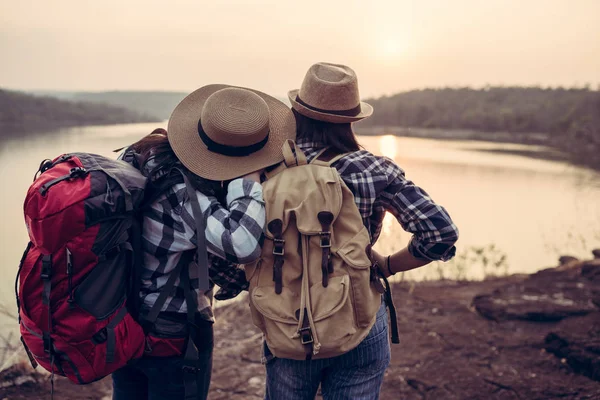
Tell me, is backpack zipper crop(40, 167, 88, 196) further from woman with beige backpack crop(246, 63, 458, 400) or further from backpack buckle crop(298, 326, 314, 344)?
backpack buckle crop(298, 326, 314, 344)

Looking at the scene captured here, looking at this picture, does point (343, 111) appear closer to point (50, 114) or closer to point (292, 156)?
point (292, 156)

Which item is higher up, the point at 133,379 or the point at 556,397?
the point at 133,379

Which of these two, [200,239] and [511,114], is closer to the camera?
[200,239]

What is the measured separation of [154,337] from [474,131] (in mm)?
31834

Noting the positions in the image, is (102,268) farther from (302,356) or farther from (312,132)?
(312,132)

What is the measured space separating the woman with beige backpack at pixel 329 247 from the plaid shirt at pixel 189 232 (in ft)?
0.24

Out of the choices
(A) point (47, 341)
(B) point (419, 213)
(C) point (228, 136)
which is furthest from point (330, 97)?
(A) point (47, 341)

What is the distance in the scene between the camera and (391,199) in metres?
1.66

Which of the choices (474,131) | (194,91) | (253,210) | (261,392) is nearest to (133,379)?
(253,210)

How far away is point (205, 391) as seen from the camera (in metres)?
1.75

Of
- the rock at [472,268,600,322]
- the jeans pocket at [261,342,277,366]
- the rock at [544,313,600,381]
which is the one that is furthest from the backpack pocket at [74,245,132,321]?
the rock at [472,268,600,322]

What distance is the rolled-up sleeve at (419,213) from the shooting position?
1.65 metres

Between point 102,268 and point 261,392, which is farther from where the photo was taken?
point 261,392

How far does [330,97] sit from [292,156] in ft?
0.81
